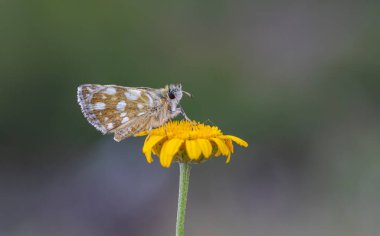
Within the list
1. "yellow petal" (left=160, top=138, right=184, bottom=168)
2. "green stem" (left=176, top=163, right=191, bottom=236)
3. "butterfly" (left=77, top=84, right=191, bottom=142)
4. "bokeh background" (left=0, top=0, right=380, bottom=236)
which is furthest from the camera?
"bokeh background" (left=0, top=0, right=380, bottom=236)

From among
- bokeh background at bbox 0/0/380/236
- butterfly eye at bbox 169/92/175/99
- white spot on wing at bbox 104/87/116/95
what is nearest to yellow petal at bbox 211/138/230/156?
butterfly eye at bbox 169/92/175/99

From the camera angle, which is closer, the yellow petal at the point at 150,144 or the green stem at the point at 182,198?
the green stem at the point at 182,198

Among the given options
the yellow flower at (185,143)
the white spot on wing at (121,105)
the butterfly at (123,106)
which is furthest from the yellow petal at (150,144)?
the white spot on wing at (121,105)

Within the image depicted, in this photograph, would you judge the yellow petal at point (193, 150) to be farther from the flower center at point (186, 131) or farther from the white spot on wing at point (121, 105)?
the white spot on wing at point (121, 105)

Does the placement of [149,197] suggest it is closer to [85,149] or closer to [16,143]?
[85,149]

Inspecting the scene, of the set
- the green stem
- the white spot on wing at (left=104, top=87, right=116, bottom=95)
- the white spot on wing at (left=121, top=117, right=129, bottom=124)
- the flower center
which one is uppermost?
the white spot on wing at (left=104, top=87, right=116, bottom=95)

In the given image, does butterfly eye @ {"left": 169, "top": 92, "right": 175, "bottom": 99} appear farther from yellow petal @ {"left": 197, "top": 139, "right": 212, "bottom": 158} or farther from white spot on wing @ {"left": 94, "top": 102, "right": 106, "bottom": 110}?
yellow petal @ {"left": 197, "top": 139, "right": 212, "bottom": 158}

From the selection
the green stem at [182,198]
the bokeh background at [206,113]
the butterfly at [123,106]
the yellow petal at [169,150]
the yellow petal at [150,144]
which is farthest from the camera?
the bokeh background at [206,113]

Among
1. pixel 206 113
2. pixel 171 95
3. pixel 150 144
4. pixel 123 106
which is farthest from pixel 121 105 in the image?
pixel 206 113
